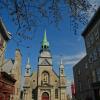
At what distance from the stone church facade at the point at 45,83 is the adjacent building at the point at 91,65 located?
63.1 feet

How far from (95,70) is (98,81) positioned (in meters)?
2.14

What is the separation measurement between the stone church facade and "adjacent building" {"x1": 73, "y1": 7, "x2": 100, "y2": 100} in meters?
19.2

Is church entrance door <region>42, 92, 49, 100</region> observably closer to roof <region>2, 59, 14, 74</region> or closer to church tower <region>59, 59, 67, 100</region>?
church tower <region>59, 59, 67, 100</region>

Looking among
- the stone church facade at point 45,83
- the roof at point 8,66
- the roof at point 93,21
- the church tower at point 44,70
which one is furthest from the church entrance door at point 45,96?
the roof at point 93,21

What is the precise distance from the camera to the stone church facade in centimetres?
5922

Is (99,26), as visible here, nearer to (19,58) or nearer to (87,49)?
(87,49)

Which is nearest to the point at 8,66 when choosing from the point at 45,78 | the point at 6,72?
the point at 6,72

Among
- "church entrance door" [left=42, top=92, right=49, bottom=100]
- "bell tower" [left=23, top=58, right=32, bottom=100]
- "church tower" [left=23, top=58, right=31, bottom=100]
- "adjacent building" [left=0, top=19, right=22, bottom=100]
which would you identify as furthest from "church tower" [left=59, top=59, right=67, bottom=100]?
"adjacent building" [left=0, top=19, right=22, bottom=100]

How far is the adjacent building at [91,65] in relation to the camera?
98.2ft

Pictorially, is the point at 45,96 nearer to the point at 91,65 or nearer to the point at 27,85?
the point at 27,85

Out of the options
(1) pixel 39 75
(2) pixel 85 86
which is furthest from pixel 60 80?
(2) pixel 85 86

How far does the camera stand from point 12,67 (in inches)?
1684

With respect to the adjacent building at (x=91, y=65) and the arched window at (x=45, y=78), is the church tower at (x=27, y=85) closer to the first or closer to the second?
the arched window at (x=45, y=78)

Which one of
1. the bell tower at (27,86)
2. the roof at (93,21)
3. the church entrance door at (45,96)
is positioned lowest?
the church entrance door at (45,96)
